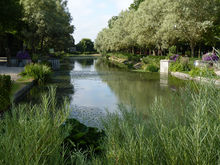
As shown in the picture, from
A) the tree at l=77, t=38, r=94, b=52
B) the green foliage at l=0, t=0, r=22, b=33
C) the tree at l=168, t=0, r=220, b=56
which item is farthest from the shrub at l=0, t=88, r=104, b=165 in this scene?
the tree at l=77, t=38, r=94, b=52

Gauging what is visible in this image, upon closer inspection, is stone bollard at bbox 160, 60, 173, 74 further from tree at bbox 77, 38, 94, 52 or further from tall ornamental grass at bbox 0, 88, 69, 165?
tree at bbox 77, 38, 94, 52

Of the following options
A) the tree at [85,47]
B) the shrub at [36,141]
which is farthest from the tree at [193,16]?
the tree at [85,47]

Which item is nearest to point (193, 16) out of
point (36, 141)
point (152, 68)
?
point (152, 68)

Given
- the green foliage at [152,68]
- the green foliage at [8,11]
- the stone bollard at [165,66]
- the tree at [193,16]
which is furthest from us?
the tree at [193,16]

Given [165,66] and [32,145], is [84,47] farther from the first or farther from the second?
[32,145]

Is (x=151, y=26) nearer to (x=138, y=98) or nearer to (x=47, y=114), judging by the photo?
(x=138, y=98)

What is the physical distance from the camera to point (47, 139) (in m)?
2.31

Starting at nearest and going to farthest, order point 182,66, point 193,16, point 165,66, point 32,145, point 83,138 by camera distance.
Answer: point 32,145 → point 83,138 → point 182,66 → point 165,66 → point 193,16

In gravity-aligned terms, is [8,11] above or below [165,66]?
above

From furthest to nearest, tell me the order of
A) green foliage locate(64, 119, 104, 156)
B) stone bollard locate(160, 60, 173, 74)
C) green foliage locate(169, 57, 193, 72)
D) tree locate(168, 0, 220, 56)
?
tree locate(168, 0, 220, 56)
stone bollard locate(160, 60, 173, 74)
green foliage locate(169, 57, 193, 72)
green foliage locate(64, 119, 104, 156)

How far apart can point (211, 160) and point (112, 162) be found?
738 mm

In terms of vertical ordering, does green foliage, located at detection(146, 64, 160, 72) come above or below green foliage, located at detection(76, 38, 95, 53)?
Answer: below

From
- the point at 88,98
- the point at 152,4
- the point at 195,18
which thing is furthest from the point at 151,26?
the point at 88,98

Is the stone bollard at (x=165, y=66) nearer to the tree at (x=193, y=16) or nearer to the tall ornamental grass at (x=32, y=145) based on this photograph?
the tree at (x=193, y=16)
